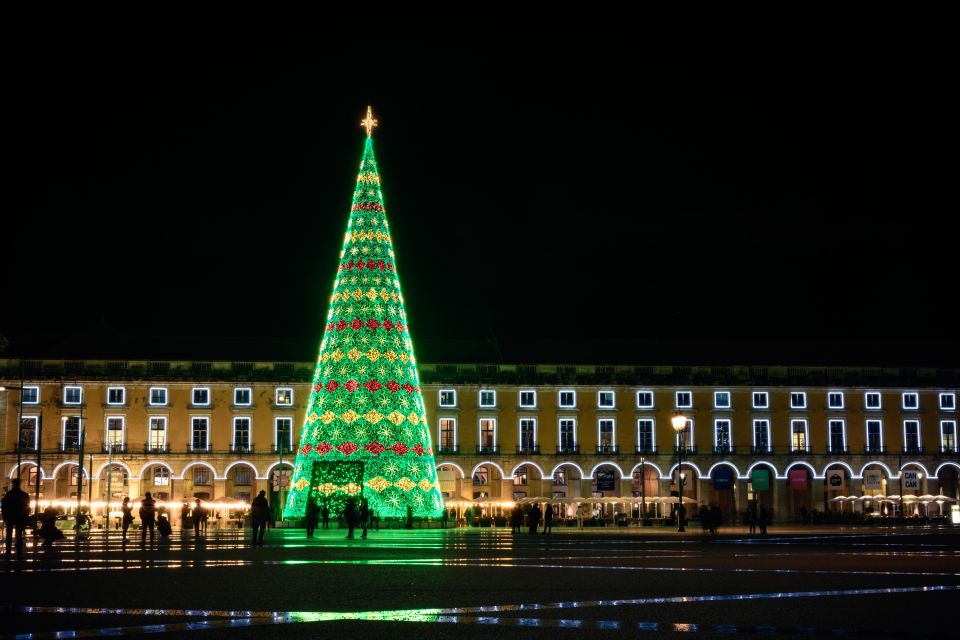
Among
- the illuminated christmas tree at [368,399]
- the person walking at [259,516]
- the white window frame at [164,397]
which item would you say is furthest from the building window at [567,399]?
the person walking at [259,516]

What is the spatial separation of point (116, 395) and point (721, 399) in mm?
42311

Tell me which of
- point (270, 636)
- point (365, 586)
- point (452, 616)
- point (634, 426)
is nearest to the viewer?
point (270, 636)

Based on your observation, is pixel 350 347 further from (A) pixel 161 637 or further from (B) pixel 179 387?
(B) pixel 179 387

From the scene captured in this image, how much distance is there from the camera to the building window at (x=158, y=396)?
87.7 metres

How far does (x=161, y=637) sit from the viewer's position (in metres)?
11.3

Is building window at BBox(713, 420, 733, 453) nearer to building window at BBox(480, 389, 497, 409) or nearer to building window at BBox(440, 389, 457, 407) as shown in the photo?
building window at BBox(480, 389, 497, 409)

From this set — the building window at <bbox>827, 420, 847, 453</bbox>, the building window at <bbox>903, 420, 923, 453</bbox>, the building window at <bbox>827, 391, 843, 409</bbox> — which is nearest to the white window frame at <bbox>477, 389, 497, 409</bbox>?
the building window at <bbox>827, 420, 847, 453</bbox>

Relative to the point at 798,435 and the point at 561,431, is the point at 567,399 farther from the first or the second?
the point at 798,435

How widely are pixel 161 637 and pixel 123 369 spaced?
260 feet

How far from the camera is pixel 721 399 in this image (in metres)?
92.9

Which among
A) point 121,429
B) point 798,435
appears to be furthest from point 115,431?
point 798,435

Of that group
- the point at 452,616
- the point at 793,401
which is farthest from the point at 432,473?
the point at 793,401

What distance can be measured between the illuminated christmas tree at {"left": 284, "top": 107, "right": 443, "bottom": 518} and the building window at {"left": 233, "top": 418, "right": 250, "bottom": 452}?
1791 inches

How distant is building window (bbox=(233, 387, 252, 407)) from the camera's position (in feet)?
291
